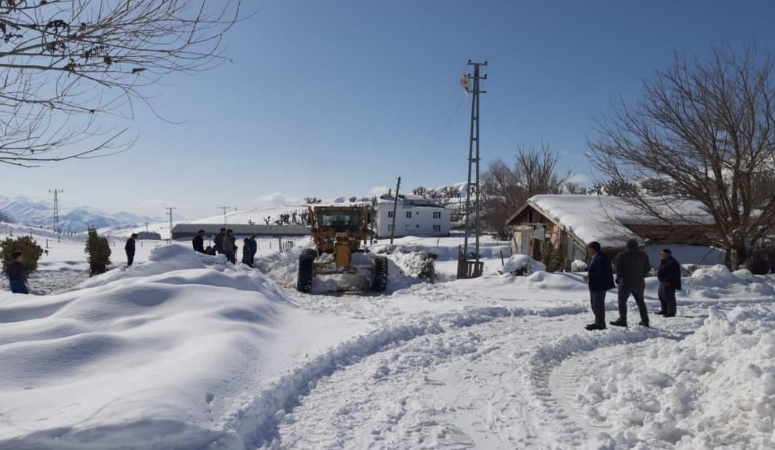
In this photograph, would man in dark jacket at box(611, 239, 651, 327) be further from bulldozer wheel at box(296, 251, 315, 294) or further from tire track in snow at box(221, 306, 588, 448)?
bulldozer wheel at box(296, 251, 315, 294)

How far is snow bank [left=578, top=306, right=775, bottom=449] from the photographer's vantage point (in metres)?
3.79

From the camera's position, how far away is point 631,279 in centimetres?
888

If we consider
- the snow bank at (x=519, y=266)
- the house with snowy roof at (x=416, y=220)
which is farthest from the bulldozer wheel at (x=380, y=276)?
the house with snowy roof at (x=416, y=220)

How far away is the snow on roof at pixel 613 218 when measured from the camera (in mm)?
18031

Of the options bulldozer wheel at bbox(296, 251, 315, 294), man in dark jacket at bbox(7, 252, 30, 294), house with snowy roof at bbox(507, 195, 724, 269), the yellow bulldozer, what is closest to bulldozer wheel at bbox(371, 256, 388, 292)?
the yellow bulldozer

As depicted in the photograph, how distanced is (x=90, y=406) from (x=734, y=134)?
59.8ft

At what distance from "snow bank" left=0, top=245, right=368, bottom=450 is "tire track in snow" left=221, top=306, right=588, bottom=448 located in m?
0.16

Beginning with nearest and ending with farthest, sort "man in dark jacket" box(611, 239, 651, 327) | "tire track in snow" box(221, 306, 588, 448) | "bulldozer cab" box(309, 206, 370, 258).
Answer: "tire track in snow" box(221, 306, 588, 448), "man in dark jacket" box(611, 239, 651, 327), "bulldozer cab" box(309, 206, 370, 258)

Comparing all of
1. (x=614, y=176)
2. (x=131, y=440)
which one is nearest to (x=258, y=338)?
(x=131, y=440)

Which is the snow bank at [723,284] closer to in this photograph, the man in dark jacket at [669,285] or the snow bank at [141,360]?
the man in dark jacket at [669,285]

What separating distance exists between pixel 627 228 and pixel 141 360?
58.2ft

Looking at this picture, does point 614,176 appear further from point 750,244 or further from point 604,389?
point 604,389

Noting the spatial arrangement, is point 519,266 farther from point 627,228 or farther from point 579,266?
point 627,228

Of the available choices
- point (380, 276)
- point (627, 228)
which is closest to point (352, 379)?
point (380, 276)
